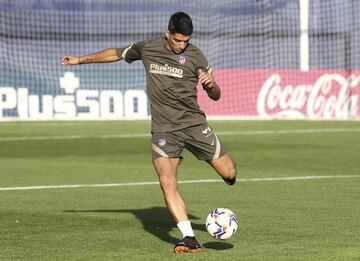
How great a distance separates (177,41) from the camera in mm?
10617

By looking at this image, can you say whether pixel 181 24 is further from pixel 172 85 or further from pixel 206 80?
pixel 172 85

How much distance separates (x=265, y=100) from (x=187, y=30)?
90.0 ft

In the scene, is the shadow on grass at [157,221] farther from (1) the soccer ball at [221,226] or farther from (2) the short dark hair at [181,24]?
(2) the short dark hair at [181,24]

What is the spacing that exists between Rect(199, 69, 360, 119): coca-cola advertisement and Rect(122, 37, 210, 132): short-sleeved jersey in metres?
26.4

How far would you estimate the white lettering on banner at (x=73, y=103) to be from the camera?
3609 centimetres

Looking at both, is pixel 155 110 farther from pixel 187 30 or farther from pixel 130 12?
pixel 130 12

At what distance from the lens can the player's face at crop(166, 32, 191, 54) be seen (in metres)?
10.5

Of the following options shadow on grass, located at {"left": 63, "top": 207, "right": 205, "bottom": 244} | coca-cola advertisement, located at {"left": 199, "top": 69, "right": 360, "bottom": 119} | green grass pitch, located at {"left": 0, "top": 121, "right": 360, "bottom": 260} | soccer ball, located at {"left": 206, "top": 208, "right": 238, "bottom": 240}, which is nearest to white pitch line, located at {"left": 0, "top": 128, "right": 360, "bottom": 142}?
green grass pitch, located at {"left": 0, "top": 121, "right": 360, "bottom": 260}

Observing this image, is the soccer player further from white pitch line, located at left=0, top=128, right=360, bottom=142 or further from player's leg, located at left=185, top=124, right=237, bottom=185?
white pitch line, located at left=0, top=128, right=360, bottom=142

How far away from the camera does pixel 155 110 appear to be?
11.0m

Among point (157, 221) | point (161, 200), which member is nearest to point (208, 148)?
point (157, 221)

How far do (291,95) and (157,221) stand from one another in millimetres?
25144

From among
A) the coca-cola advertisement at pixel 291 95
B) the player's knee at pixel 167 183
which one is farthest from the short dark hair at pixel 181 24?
the coca-cola advertisement at pixel 291 95

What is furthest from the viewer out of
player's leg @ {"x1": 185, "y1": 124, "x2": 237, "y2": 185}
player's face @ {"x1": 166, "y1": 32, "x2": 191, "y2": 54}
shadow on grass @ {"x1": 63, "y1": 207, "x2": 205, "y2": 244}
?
shadow on grass @ {"x1": 63, "y1": 207, "x2": 205, "y2": 244}
